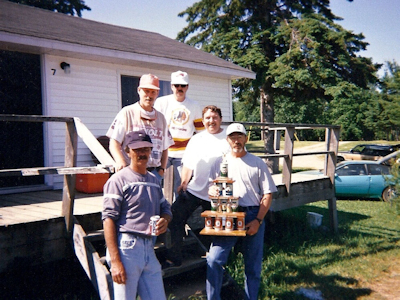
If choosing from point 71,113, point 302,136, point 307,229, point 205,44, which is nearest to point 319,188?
point 307,229

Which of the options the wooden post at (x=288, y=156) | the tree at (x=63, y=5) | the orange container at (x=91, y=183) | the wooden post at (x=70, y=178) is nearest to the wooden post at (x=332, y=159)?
the wooden post at (x=288, y=156)

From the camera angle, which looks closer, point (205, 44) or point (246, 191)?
point (246, 191)

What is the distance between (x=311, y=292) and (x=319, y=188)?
3236 millimetres

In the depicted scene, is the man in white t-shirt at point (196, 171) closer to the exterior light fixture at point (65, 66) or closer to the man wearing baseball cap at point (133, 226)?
the man wearing baseball cap at point (133, 226)

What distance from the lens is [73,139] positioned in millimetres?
3953

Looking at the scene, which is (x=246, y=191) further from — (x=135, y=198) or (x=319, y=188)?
(x=319, y=188)

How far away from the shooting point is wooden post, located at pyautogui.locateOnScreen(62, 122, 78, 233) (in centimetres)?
389

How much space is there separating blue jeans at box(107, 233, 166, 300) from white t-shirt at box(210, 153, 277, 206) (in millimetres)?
1133

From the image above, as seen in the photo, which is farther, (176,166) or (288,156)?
(288,156)

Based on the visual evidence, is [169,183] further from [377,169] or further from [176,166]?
[377,169]

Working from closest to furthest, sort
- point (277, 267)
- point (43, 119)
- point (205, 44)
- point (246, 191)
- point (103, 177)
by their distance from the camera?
point (246, 191), point (43, 119), point (277, 267), point (103, 177), point (205, 44)

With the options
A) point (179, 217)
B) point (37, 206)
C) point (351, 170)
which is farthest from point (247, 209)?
point (351, 170)

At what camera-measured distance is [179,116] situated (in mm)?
4098

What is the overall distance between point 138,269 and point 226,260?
44.1 inches
